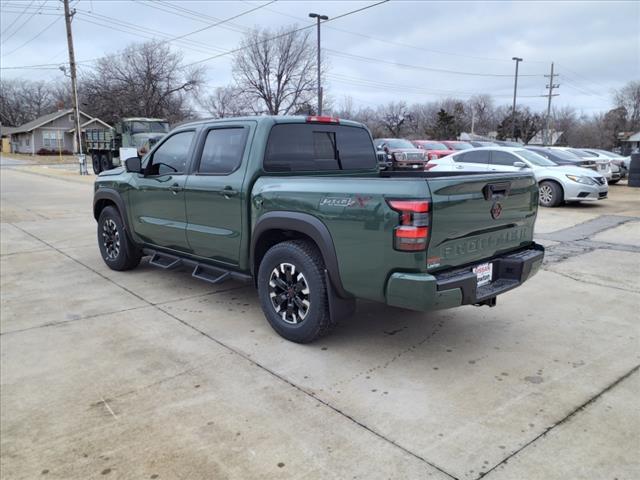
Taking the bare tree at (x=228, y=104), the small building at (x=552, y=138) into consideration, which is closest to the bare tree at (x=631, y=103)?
the small building at (x=552, y=138)

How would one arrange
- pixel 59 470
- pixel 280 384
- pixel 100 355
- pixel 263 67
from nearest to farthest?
pixel 59 470 → pixel 280 384 → pixel 100 355 → pixel 263 67

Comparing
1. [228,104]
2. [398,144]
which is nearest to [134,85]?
[228,104]

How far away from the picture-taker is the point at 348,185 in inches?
143

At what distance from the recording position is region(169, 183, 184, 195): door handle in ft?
16.9

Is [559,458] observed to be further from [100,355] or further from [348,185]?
[100,355]

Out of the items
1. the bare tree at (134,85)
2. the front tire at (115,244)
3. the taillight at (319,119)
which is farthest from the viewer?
the bare tree at (134,85)

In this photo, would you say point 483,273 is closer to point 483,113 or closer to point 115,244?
point 115,244

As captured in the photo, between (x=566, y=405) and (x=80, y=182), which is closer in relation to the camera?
(x=566, y=405)

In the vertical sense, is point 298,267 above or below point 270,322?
above

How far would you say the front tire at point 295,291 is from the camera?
390 cm

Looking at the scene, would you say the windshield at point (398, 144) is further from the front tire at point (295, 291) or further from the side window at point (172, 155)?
the front tire at point (295, 291)

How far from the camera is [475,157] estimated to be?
14031mm

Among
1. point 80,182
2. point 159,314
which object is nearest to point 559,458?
point 159,314

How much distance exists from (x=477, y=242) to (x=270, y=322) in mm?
1849
